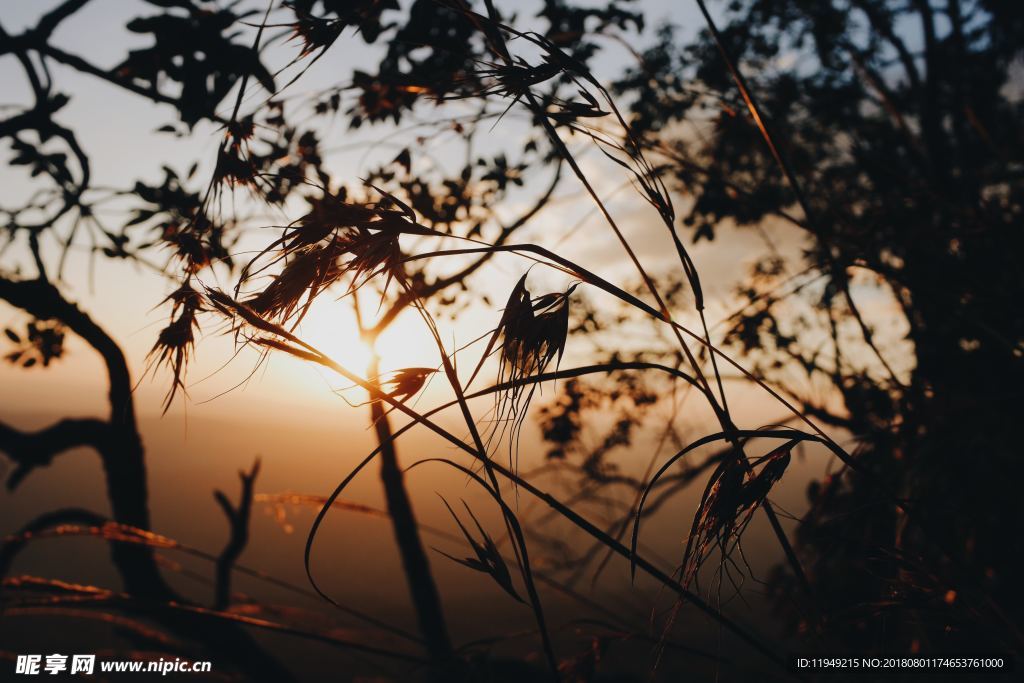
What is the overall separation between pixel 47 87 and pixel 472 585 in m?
55.9

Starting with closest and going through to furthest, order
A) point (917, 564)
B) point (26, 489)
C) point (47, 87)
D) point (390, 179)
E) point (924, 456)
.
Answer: point (917, 564) < point (924, 456) < point (47, 87) < point (390, 179) < point (26, 489)

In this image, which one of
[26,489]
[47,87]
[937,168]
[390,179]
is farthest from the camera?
[26,489]

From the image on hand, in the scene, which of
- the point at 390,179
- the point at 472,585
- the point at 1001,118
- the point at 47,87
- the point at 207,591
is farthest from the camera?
the point at 472,585

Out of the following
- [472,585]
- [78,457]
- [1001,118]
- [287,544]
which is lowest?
[472,585]

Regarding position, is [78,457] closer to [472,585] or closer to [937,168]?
[472,585]

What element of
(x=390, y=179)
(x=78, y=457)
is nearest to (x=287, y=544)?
(x=78, y=457)

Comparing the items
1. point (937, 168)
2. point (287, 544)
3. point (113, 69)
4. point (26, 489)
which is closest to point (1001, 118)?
point (937, 168)

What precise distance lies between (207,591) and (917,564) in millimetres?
53249

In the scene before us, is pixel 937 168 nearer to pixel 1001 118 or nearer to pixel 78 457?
pixel 1001 118

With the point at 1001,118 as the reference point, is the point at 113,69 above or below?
below

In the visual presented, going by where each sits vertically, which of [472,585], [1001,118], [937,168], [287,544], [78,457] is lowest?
[472,585]

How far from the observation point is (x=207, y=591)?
1678 inches

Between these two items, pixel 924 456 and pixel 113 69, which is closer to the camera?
pixel 924 456

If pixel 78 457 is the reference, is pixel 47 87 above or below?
below
